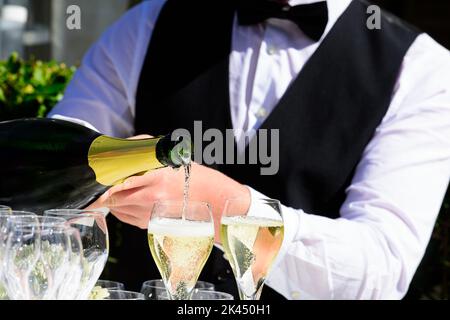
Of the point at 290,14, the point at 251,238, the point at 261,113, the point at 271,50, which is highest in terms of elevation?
the point at 290,14

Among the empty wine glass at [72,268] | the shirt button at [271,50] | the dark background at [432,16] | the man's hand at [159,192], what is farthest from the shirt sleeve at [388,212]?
the dark background at [432,16]

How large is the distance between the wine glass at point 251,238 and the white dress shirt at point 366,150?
445 millimetres

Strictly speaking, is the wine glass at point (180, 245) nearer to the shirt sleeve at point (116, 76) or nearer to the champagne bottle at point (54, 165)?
the champagne bottle at point (54, 165)

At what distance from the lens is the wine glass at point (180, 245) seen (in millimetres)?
1313

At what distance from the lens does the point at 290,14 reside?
2404 mm

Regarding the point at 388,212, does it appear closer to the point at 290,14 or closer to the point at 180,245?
the point at 290,14

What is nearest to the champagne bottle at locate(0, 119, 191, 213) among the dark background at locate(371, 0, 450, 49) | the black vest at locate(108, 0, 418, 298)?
the black vest at locate(108, 0, 418, 298)

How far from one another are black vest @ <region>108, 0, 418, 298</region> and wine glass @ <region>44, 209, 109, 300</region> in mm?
1035

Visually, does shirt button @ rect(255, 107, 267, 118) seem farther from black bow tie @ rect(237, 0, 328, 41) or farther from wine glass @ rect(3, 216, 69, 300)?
wine glass @ rect(3, 216, 69, 300)

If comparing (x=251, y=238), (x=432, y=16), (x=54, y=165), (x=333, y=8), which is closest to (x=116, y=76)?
(x=333, y=8)

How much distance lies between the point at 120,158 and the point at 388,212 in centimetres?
93

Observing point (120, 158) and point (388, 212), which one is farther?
point (388, 212)

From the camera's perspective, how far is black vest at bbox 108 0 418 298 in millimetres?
2287

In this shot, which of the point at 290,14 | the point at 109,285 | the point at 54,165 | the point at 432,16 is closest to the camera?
the point at 109,285
